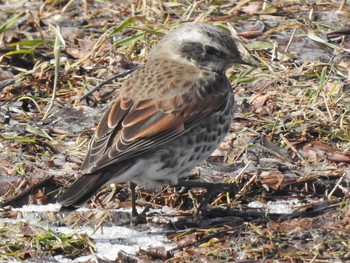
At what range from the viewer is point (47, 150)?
830cm

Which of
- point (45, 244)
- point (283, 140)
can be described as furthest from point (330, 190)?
point (45, 244)

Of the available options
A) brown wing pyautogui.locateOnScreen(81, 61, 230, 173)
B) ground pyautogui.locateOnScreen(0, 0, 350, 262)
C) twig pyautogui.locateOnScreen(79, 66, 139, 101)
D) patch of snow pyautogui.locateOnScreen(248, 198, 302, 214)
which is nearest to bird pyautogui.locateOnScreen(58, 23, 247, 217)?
brown wing pyautogui.locateOnScreen(81, 61, 230, 173)

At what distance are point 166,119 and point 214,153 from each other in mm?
1146

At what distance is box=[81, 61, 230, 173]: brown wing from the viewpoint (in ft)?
22.4

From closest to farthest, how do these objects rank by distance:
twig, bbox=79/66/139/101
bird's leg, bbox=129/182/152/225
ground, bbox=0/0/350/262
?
ground, bbox=0/0/350/262 < bird's leg, bbox=129/182/152/225 < twig, bbox=79/66/139/101

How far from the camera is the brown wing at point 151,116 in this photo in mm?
6828

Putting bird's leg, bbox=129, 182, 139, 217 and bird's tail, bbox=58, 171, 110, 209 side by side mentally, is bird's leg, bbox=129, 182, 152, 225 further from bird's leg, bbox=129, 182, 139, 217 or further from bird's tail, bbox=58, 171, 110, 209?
bird's tail, bbox=58, 171, 110, 209

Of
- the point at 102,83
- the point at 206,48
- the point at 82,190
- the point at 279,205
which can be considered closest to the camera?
the point at 82,190

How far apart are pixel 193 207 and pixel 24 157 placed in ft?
5.09

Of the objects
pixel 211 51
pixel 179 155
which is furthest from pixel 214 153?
pixel 179 155

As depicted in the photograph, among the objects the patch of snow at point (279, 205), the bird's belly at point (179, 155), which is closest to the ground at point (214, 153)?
the patch of snow at point (279, 205)

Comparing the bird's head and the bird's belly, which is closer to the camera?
the bird's belly

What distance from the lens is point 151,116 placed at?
7105mm

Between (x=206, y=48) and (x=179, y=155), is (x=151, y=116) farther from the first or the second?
(x=206, y=48)
